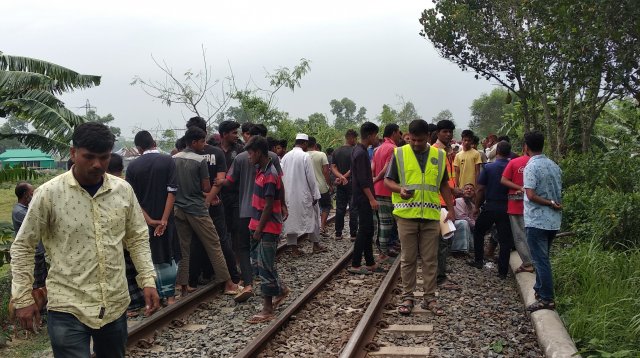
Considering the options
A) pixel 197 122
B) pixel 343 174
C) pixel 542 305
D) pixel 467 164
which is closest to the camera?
pixel 542 305

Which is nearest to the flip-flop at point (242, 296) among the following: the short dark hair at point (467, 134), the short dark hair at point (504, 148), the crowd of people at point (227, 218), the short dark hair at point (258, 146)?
the crowd of people at point (227, 218)

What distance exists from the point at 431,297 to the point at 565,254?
2213 mm

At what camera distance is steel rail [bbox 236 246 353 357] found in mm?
5344

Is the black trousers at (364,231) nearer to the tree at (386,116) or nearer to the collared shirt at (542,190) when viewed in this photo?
the collared shirt at (542,190)

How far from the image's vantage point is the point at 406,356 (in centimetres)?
529

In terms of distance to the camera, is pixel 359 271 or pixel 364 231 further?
pixel 359 271

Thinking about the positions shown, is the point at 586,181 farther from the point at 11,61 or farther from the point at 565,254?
the point at 11,61

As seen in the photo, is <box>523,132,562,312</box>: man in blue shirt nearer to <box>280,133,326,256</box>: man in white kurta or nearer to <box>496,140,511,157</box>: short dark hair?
<box>496,140,511,157</box>: short dark hair

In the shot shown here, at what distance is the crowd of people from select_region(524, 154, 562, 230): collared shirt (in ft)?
0.04

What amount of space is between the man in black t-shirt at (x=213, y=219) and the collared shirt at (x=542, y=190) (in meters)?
3.61

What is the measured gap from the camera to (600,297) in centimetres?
602

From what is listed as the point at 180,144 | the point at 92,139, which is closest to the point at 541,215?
the point at 92,139

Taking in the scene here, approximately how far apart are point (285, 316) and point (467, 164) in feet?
15.3

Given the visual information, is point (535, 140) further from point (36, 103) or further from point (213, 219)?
point (36, 103)
